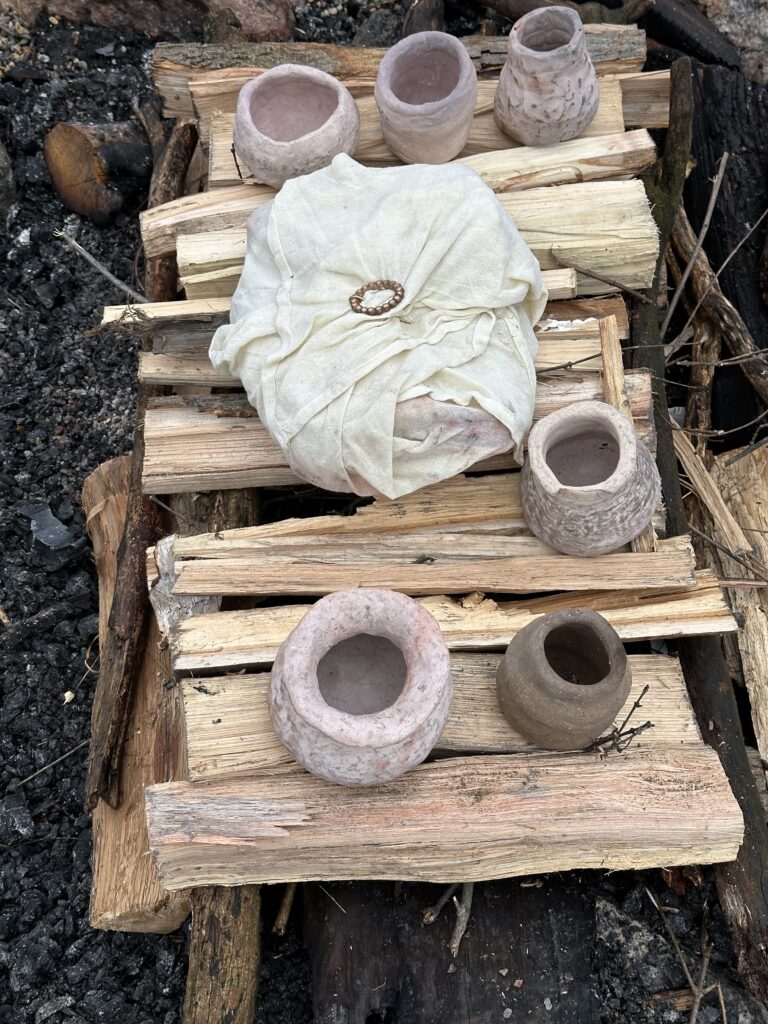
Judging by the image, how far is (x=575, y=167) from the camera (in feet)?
11.7

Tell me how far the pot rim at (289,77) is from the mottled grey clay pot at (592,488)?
146 centimetres

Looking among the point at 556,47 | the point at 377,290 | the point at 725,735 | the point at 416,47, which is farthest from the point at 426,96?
the point at 725,735

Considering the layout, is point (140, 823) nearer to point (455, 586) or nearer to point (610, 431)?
point (455, 586)

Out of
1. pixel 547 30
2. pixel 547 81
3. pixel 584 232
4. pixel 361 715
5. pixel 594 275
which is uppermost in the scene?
pixel 547 30

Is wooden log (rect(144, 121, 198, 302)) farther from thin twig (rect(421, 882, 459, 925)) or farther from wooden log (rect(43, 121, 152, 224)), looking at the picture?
Result: thin twig (rect(421, 882, 459, 925))

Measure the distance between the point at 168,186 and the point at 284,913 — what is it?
3037 millimetres

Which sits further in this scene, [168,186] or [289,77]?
[168,186]

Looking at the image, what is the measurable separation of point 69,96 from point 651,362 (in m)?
3.40

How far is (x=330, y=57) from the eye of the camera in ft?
13.1

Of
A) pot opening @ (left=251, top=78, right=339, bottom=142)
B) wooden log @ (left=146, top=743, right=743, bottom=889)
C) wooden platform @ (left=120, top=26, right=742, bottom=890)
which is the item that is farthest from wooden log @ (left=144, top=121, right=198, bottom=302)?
wooden log @ (left=146, top=743, right=743, bottom=889)

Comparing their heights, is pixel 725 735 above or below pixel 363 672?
below

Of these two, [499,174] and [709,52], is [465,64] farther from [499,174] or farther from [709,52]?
[709,52]

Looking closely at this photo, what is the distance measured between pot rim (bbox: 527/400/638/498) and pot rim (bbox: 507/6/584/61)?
1400 millimetres

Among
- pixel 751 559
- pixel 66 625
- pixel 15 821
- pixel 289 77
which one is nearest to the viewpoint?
pixel 15 821
